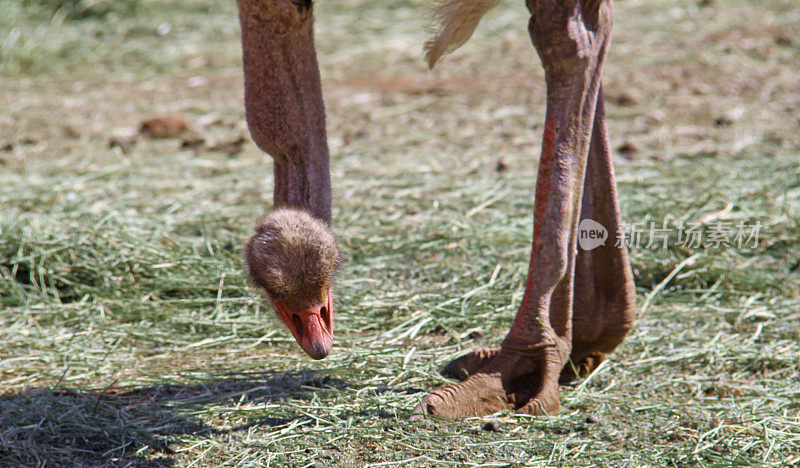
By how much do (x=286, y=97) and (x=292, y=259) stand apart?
25.7 inches

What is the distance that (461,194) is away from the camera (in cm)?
552

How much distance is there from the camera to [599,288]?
3.57 metres

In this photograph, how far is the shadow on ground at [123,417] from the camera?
2898mm

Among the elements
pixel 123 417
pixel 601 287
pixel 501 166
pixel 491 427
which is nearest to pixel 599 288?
pixel 601 287

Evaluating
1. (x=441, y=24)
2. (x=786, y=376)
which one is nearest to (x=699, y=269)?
(x=786, y=376)

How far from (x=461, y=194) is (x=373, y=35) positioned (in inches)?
178

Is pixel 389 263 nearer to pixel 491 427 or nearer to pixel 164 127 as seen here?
pixel 491 427

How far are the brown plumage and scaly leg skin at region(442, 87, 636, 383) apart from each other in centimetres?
122

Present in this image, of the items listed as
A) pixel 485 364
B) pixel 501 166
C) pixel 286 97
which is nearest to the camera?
pixel 286 97

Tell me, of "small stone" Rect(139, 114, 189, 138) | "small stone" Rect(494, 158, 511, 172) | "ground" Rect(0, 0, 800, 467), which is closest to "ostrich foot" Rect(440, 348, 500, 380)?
"ground" Rect(0, 0, 800, 467)

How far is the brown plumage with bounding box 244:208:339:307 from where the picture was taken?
2.30 meters

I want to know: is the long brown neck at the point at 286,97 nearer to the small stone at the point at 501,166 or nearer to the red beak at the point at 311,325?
the red beak at the point at 311,325

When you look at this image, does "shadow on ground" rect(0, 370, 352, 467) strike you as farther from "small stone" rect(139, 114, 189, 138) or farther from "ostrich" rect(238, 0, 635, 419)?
"small stone" rect(139, 114, 189, 138)

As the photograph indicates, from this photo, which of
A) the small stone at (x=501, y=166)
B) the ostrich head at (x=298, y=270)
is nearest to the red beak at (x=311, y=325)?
the ostrich head at (x=298, y=270)
